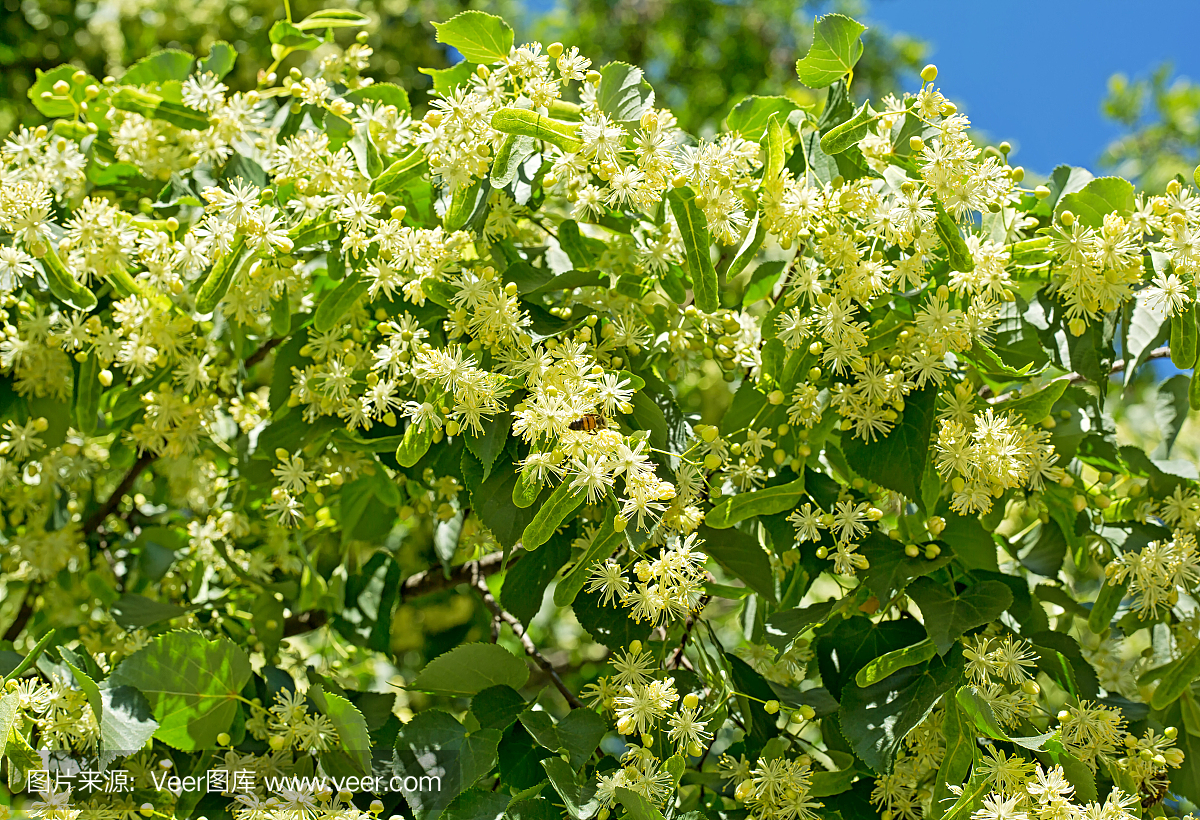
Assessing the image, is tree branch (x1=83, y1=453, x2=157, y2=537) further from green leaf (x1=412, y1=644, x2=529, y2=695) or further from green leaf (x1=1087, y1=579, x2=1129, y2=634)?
green leaf (x1=1087, y1=579, x2=1129, y2=634)

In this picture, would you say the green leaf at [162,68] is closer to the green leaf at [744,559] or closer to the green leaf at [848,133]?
the green leaf at [848,133]

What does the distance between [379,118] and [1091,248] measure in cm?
113

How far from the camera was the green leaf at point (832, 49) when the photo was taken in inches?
52.6

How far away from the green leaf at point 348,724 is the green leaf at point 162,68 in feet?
4.10

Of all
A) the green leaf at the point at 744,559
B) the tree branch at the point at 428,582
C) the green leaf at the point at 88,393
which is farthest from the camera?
the tree branch at the point at 428,582

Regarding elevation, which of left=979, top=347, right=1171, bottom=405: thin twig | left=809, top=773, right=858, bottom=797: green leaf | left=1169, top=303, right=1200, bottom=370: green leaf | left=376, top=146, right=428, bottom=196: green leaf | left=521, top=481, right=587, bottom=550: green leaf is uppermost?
left=376, top=146, right=428, bottom=196: green leaf

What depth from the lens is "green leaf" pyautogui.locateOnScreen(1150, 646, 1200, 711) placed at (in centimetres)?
136

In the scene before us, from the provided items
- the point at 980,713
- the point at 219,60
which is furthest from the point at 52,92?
the point at 980,713

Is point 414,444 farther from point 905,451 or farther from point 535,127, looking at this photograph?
point 905,451

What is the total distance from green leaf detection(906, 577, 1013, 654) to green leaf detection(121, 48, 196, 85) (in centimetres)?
166

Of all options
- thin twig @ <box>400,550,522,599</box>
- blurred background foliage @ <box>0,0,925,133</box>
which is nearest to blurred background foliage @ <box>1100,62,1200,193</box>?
blurred background foliage @ <box>0,0,925,133</box>

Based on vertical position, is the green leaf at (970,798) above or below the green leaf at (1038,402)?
below

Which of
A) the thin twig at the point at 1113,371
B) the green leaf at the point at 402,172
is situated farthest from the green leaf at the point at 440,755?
the thin twig at the point at 1113,371

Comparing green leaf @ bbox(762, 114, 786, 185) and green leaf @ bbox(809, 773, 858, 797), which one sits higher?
green leaf @ bbox(762, 114, 786, 185)
